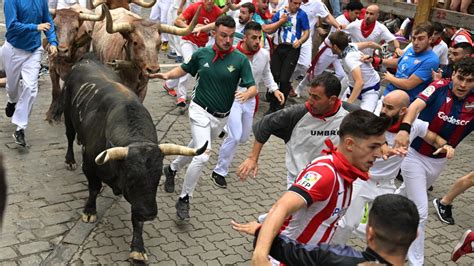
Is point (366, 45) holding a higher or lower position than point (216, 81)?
lower

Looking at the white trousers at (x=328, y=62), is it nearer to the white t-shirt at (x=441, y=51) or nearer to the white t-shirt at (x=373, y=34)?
the white t-shirt at (x=373, y=34)

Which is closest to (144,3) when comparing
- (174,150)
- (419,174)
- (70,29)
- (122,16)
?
(122,16)

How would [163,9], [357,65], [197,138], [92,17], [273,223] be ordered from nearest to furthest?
1. [273,223]
2. [197,138]
3. [92,17]
4. [357,65]
5. [163,9]

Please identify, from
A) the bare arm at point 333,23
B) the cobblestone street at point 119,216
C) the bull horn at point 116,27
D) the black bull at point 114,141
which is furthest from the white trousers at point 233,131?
the bare arm at point 333,23

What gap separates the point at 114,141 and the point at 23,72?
310 cm

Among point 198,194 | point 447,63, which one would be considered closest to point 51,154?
point 198,194

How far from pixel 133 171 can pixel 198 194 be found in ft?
7.41

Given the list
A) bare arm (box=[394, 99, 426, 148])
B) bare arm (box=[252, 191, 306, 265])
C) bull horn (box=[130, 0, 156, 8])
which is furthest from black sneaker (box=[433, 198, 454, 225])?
bull horn (box=[130, 0, 156, 8])

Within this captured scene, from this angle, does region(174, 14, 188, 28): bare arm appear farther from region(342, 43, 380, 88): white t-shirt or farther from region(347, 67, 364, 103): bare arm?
region(347, 67, 364, 103): bare arm

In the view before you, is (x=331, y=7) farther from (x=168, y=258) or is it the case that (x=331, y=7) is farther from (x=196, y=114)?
(x=168, y=258)

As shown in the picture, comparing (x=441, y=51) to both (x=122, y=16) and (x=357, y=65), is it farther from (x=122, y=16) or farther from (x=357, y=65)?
(x=122, y=16)

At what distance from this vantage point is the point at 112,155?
573 cm

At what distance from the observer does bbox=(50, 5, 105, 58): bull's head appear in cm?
878

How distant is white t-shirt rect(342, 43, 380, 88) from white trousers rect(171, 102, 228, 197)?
2568 mm
